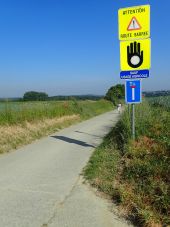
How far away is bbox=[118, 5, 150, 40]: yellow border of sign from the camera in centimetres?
935

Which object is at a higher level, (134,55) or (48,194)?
(134,55)

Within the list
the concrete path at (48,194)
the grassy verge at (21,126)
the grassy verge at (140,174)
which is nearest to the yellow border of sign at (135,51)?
the grassy verge at (140,174)

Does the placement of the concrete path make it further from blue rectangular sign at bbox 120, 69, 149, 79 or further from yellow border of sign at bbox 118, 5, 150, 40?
→ yellow border of sign at bbox 118, 5, 150, 40

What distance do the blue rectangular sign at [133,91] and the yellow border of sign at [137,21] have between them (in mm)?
1318

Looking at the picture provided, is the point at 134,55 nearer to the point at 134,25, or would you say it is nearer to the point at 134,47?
the point at 134,47

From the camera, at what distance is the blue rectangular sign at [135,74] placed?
947cm

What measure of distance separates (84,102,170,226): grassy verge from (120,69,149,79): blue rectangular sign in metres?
1.79

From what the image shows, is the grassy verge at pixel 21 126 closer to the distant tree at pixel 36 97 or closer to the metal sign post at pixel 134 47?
the metal sign post at pixel 134 47

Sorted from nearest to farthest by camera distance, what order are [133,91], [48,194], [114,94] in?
[48,194] → [133,91] → [114,94]

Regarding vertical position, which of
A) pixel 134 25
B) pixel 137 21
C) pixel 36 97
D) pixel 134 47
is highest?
pixel 137 21

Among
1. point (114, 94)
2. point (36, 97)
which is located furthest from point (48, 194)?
point (114, 94)

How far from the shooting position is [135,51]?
954cm

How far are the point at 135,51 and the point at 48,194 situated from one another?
17.0ft

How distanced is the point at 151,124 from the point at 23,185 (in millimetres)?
5706
